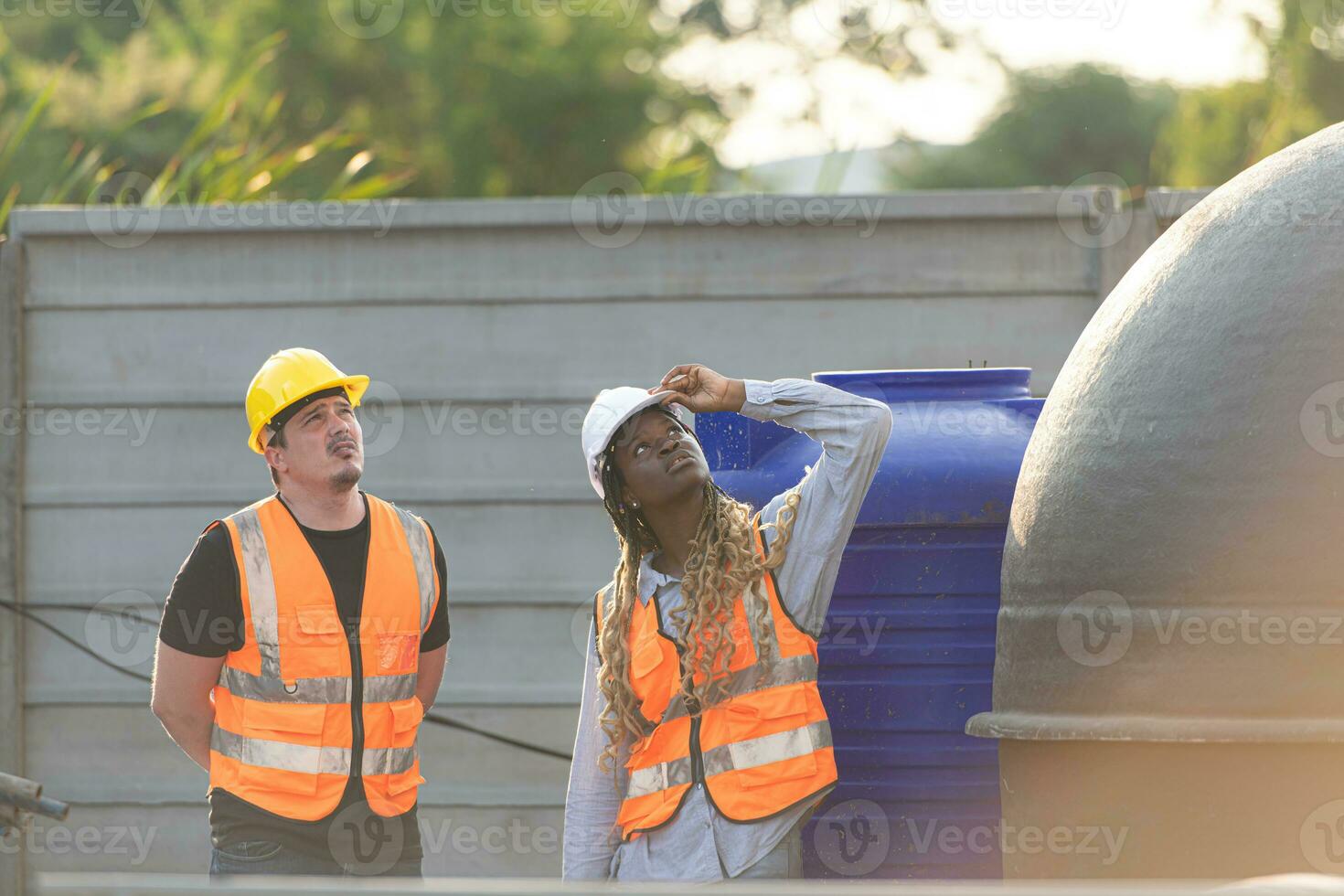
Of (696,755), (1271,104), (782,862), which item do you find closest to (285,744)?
(696,755)

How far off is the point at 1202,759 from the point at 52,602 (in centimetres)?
438

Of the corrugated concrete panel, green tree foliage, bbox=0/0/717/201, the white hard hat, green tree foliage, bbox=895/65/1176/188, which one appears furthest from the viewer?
green tree foliage, bbox=895/65/1176/188

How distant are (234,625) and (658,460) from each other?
1.19 metres

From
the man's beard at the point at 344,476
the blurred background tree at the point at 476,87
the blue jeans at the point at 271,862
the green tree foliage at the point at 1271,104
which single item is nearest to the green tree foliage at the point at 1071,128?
the blurred background tree at the point at 476,87

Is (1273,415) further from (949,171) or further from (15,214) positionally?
(949,171)

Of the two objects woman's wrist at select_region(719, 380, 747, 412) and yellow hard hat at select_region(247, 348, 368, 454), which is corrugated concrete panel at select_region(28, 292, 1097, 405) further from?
woman's wrist at select_region(719, 380, 747, 412)

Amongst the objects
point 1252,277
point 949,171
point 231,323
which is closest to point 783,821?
point 1252,277

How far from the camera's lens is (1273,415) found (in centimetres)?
318

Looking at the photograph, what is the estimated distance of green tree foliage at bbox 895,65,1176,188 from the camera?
47531mm

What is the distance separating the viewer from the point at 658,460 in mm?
3846

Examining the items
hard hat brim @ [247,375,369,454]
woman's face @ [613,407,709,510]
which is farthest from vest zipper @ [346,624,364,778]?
woman's face @ [613,407,709,510]

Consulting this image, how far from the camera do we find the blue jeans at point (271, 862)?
4.07 m

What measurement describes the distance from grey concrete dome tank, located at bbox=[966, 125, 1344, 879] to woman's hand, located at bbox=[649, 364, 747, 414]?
774mm

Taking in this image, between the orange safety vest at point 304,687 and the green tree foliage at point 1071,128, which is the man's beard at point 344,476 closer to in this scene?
the orange safety vest at point 304,687
